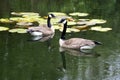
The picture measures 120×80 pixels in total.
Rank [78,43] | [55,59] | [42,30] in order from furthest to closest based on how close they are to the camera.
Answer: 1. [42,30]
2. [78,43]
3. [55,59]

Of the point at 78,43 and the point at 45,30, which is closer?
the point at 78,43

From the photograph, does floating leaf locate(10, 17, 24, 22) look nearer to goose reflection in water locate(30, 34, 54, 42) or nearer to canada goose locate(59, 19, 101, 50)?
goose reflection in water locate(30, 34, 54, 42)

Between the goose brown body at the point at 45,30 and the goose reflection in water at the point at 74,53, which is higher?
the goose brown body at the point at 45,30

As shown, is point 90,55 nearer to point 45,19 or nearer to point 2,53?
point 2,53

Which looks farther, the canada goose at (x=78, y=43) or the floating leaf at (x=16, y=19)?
the floating leaf at (x=16, y=19)

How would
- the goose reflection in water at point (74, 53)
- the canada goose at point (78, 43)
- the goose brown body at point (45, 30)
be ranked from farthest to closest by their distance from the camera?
1. the goose brown body at point (45, 30)
2. the canada goose at point (78, 43)
3. the goose reflection in water at point (74, 53)

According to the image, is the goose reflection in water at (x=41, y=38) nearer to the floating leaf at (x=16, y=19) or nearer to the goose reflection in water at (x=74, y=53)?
the goose reflection in water at (x=74, y=53)

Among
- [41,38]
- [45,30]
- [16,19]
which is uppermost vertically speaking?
[16,19]

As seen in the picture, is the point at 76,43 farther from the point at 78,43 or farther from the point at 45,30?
the point at 45,30

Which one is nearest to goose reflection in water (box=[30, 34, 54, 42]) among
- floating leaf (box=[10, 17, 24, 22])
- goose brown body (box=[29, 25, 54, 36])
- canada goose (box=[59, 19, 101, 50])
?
goose brown body (box=[29, 25, 54, 36])

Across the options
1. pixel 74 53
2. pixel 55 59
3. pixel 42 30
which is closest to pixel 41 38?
pixel 42 30

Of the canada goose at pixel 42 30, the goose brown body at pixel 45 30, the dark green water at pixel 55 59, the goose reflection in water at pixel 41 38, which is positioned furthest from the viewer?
the goose brown body at pixel 45 30

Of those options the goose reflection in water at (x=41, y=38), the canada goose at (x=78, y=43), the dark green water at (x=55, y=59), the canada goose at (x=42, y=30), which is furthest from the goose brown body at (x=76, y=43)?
the canada goose at (x=42, y=30)

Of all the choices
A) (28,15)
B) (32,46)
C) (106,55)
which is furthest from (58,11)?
(106,55)
